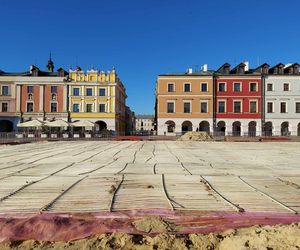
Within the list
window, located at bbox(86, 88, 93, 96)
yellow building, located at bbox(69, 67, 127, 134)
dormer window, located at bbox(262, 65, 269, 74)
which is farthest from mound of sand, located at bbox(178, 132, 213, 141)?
dormer window, located at bbox(262, 65, 269, 74)

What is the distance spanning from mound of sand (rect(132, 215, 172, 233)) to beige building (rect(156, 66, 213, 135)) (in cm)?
4565

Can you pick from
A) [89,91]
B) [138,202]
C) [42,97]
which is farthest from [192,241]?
[42,97]

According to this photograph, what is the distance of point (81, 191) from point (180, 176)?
2.96 metres

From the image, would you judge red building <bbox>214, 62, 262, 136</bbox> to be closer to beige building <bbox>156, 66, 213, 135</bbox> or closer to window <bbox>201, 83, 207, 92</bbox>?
beige building <bbox>156, 66, 213, 135</bbox>

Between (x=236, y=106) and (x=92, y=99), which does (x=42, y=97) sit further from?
(x=236, y=106)

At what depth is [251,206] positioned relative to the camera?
226 inches

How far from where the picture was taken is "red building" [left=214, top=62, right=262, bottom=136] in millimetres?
50812

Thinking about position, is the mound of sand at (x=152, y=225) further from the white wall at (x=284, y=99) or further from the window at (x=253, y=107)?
the white wall at (x=284, y=99)

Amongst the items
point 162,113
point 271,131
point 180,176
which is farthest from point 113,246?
point 271,131

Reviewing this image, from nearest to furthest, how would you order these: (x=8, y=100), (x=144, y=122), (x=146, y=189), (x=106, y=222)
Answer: (x=106, y=222), (x=146, y=189), (x=8, y=100), (x=144, y=122)

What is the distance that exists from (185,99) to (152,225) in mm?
46719

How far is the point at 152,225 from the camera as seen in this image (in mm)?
4727

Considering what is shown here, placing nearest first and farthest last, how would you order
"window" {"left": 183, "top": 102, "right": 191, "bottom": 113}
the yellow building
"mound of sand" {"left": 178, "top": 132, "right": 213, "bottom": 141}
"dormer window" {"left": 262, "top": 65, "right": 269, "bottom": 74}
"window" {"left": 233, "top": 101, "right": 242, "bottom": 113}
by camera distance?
"mound of sand" {"left": 178, "top": 132, "right": 213, "bottom": 141}, the yellow building, "window" {"left": 183, "top": 102, "right": 191, "bottom": 113}, "window" {"left": 233, "top": 101, "right": 242, "bottom": 113}, "dormer window" {"left": 262, "top": 65, "right": 269, "bottom": 74}

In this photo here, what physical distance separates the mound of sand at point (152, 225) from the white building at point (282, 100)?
162 feet
